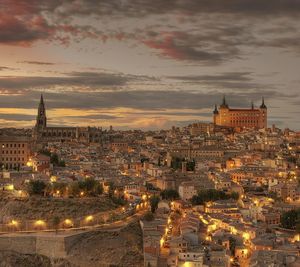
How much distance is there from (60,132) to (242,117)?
88.6 feet

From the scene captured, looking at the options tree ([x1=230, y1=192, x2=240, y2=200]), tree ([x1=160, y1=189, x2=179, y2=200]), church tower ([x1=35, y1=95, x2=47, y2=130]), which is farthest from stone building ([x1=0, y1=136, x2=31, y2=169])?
church tower ([x1=35, y1=95, x2=47, y2=130])

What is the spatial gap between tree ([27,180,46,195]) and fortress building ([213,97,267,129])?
5969 cm

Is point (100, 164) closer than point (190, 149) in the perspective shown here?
Yes

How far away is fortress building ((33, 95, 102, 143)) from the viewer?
72.1 m

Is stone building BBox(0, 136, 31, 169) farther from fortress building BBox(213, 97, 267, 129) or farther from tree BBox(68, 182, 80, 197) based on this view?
fortress building BBox(213, 97, 267, 129)

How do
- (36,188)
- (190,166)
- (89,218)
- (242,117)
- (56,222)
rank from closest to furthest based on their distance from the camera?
(56,222)
(89,218)
(36,188)
(190,166)
(242,117)

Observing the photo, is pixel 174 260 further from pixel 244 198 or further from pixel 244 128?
pixel 244 128

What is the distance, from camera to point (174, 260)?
74.2 ft

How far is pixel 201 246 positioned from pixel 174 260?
170 centimetres

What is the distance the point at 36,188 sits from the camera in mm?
30109

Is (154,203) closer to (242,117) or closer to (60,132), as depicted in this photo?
(60,132)

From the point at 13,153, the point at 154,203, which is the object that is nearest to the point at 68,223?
the point at 154,203

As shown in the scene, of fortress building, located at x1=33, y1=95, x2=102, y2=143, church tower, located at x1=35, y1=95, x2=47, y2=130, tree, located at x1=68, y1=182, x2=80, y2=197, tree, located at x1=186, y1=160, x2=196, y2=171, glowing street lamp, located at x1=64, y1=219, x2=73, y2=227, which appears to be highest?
church tower, located at x1=35, y1=95, x2=47, y2=130

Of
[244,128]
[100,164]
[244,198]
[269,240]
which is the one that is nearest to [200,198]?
[244,198]
